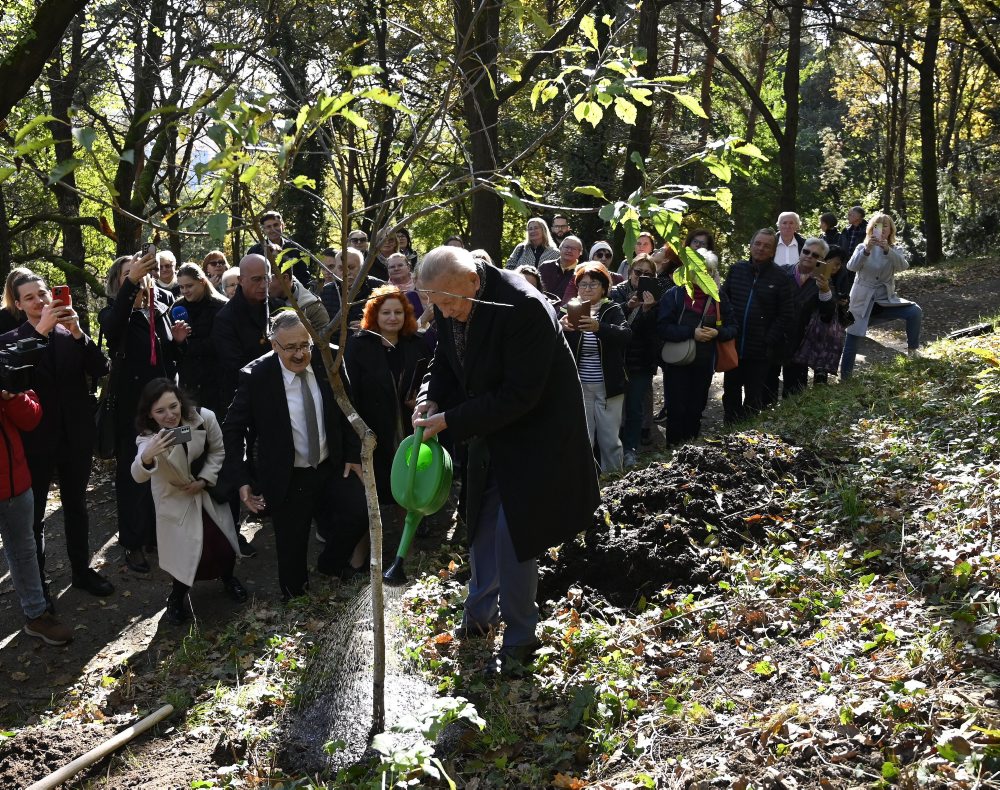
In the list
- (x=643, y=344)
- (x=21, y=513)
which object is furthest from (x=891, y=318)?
(x=21, y=513)

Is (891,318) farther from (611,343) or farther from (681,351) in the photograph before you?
(611,343)

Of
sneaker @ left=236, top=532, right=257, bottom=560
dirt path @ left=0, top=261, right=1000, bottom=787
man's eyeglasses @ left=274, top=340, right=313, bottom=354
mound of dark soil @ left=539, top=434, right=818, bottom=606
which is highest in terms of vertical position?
man's eyeglasses @ left=274, top=340, right=313, bottom=354

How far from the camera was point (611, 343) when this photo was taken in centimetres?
789

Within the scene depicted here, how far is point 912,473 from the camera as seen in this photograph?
18.9ft

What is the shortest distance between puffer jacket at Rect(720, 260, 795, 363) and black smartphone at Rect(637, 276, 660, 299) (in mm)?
693

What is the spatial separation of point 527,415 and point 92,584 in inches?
163

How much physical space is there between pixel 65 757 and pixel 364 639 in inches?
64.5

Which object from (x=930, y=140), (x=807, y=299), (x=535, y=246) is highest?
(x=930, y=140)

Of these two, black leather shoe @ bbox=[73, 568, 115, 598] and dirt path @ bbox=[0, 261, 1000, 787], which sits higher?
black leather shoe @ bbox=[73, 568, 115, 598]

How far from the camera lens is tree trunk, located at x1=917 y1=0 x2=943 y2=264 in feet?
66.7

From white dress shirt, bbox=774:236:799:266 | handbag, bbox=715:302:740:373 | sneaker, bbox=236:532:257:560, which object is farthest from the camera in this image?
white dress shirt, bbox=774:236:799:266

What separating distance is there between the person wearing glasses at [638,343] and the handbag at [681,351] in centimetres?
19

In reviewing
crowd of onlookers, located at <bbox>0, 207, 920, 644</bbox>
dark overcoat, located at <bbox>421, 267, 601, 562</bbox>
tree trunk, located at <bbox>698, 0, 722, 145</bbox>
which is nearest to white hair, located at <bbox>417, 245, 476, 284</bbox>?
crowd of onlookers, located at <bbox>0, 207, 920, 644</bbox>

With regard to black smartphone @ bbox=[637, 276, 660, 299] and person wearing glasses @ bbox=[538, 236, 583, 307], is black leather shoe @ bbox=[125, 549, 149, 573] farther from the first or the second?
black smartphone @ bbox=[637, 276, 660, 299]
